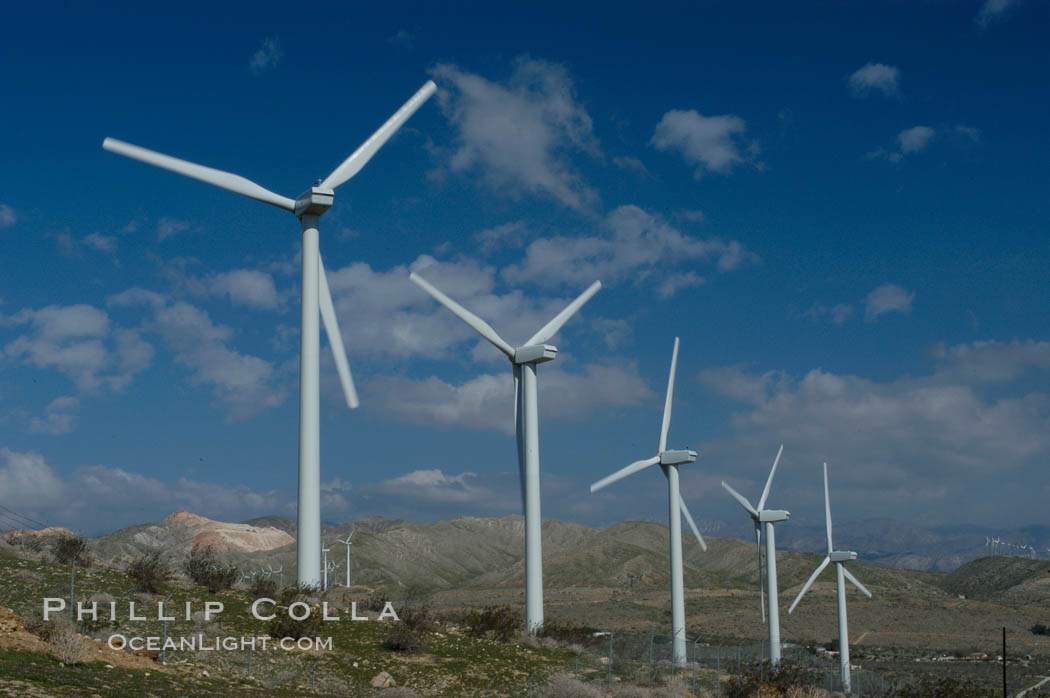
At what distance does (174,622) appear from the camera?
29078 millimetres

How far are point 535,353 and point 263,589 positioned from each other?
1585 centimetres

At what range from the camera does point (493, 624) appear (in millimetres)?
39844

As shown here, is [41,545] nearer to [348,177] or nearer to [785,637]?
[348,177]

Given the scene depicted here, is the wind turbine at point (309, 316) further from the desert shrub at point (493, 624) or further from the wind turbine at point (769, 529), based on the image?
the wind turbine at point (769, 529)

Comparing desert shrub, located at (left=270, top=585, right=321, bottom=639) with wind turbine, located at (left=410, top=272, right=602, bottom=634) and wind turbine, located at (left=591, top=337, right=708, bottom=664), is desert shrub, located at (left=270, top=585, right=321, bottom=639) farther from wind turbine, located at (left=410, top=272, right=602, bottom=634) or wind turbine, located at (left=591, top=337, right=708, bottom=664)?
wind turbine, located at (left=591, top=337, right=708, bottom=664)

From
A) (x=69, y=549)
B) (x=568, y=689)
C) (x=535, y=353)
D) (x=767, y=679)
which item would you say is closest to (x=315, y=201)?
(x=535, y=353)

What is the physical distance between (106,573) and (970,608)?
9499 cm

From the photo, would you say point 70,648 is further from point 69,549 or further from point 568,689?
point 69,549

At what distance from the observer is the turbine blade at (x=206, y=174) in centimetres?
3331

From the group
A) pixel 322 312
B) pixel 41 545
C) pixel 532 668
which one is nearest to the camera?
pixel 532 668

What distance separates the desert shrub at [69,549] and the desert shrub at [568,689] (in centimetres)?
1861

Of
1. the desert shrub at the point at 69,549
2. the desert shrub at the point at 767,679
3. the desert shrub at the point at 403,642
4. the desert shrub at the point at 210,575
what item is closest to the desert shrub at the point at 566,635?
the desert shrub at the point at 767,679

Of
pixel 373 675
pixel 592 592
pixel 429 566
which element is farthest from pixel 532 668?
pixel 429 566

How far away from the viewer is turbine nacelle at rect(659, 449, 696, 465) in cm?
5212
